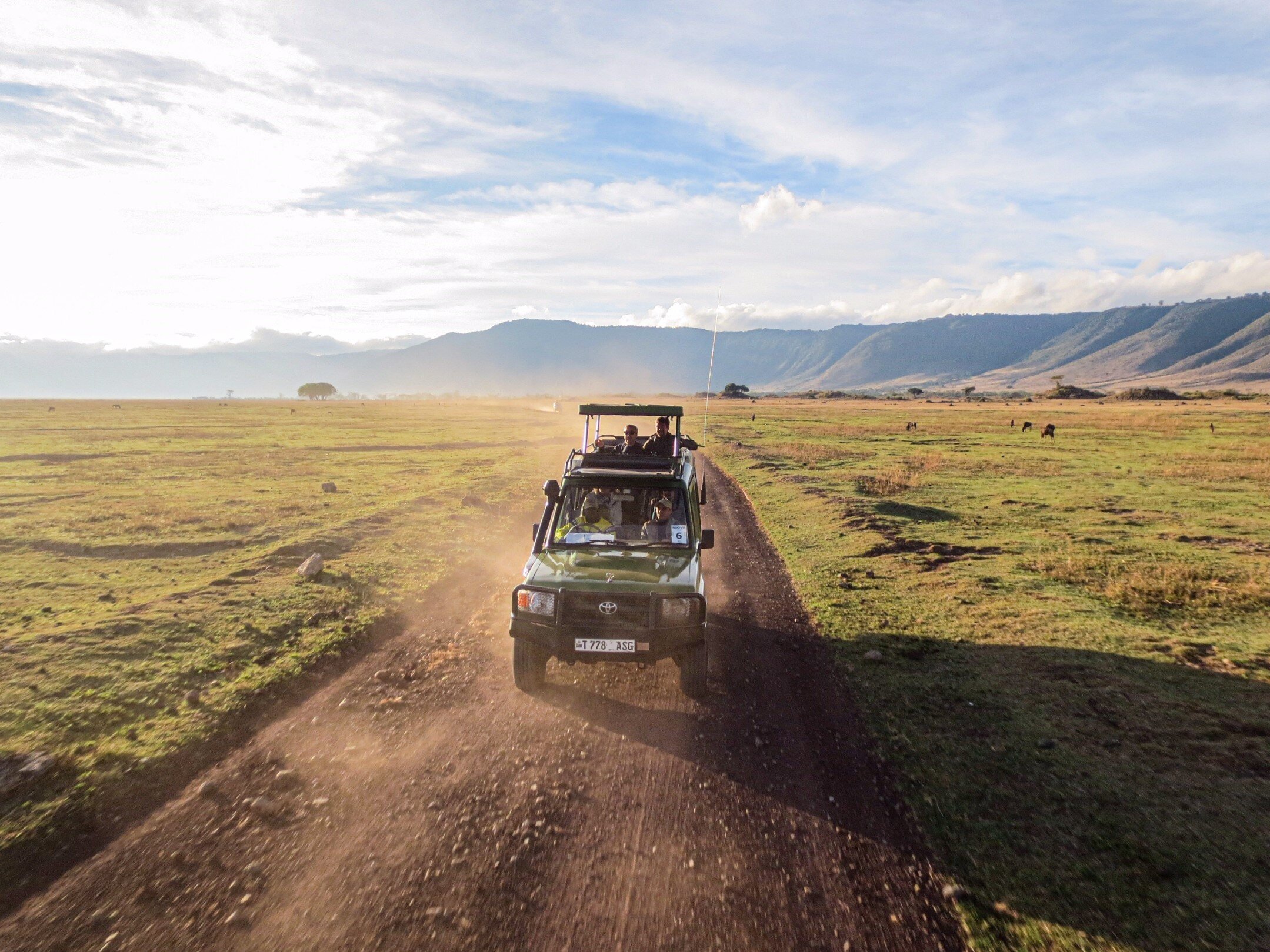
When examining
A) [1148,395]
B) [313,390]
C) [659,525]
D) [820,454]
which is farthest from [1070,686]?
[313,390]

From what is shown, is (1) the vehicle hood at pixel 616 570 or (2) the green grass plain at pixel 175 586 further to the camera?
(1) the vehicle hood at pixel 616 570

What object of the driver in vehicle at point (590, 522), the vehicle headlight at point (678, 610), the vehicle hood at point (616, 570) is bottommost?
the vehicle headlight at point (678, 610)

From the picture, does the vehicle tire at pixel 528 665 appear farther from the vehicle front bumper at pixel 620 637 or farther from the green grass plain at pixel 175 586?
the green grass plain at pixel 175 586

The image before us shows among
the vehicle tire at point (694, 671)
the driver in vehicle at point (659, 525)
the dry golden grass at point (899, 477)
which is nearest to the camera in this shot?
the vehicle tire at point (694, 671)

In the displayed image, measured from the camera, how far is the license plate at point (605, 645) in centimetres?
673

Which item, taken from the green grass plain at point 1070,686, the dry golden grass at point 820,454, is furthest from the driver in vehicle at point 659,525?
the dry golden grass at point 820,454

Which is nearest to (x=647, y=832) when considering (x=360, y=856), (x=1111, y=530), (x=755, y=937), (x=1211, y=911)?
(x=755, y=937)

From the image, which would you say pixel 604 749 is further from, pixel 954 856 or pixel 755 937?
pixel 954 856

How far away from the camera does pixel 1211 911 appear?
427 centimetres

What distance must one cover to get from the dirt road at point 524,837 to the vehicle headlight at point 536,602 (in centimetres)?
115

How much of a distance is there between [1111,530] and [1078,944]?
15.0 meters

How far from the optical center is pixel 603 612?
6.77m

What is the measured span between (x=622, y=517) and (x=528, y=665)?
247cm

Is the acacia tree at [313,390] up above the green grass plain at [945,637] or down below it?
above
